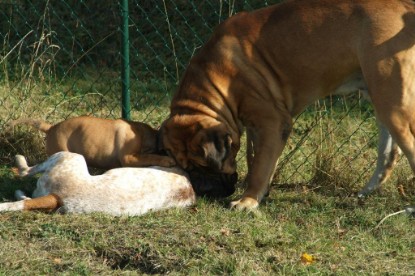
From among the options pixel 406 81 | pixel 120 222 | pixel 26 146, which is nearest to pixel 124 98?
pixel 26 146

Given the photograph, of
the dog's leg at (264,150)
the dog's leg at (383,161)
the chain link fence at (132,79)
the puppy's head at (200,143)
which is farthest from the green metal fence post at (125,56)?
the dog's leg at (383,161)

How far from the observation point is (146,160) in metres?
6.11

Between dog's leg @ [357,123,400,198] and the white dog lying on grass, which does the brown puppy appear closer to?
the white dog lying on grass

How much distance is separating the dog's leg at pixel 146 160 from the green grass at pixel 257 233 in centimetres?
37

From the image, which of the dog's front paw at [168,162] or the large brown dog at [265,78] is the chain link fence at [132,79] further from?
the dog's front paw at [168,162]

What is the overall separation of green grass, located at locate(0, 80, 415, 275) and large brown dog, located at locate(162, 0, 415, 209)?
413 millimetres

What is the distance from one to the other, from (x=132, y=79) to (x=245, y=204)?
3.99 m

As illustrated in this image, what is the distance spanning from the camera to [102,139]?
6.29 metres

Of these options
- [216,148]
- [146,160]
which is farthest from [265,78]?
[146,160]

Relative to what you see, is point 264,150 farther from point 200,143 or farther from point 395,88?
point 395,88

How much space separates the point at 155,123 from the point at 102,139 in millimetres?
1950

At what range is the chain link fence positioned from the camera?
7.10 m

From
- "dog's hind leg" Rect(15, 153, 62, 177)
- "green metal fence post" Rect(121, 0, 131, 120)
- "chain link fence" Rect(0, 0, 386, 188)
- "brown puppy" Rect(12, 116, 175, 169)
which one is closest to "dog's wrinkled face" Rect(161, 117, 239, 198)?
"brown puppy" Rect(12, 116, 175, 169)

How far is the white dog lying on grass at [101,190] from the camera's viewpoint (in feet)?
18.4
